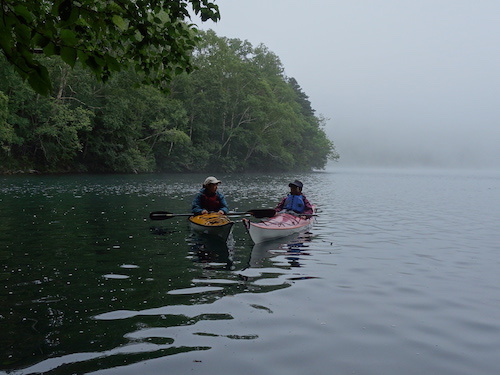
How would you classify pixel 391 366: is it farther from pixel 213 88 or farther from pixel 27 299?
pixel 213 88

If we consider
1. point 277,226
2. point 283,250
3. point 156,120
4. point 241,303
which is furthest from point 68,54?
point 156,120

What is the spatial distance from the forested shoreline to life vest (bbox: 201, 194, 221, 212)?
19489 mm

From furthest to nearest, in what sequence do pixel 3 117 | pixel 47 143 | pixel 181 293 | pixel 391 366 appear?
pixel 47 143
pixel 3 117
pixel 181 293
pixel 391 366

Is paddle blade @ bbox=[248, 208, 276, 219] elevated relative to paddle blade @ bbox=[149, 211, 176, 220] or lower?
elevated

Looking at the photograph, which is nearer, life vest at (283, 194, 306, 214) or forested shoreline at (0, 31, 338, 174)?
life vest at (283, 194, 306, 214)

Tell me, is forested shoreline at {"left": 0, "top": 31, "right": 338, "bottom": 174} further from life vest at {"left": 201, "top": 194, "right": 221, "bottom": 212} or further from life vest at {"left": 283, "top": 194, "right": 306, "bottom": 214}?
→ life vest at {"left": 283, "top": 194, "right": 306, "bottom": 214}

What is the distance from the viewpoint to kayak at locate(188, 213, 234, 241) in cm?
1098

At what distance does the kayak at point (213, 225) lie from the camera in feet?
36.0

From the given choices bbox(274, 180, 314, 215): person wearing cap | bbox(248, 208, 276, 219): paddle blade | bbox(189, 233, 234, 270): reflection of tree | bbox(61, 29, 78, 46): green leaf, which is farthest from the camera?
bbox(274, 180, 314, 215): person wearing cap

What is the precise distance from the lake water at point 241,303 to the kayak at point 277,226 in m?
0.36

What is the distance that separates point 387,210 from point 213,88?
39618 mm

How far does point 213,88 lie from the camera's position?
2154 inches

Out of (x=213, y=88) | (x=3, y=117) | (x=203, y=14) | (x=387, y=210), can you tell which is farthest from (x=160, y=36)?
(x=213, y=88)

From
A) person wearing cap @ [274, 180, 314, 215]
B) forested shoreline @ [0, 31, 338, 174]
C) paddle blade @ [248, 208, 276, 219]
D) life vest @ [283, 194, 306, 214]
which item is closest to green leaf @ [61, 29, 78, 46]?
paddle blade @ [248, 208, 276, 219]
